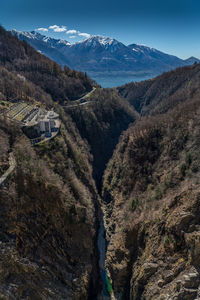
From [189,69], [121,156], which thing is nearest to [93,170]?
[121,156]

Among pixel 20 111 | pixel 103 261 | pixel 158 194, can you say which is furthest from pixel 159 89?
pixel 103 261

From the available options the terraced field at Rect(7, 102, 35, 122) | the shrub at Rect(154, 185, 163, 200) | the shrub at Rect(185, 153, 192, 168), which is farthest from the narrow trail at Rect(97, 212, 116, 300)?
the terraced field at Rect(7, 102, 35, 122)

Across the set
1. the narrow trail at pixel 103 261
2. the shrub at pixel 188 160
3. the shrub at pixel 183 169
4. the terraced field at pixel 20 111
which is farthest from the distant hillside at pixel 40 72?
the shrub at pixel 183 169

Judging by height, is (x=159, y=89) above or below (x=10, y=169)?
above

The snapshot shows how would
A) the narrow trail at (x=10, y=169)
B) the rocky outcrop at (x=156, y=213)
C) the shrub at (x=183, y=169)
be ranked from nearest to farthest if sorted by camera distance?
the rocky outcrop at (x=156, y=213), the narrow trail at (x=10, y=169), the shrub at (x=183, y=169)

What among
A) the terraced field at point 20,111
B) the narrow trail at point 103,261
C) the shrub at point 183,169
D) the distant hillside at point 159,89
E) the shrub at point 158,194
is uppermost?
the distant hillside at point 159,89

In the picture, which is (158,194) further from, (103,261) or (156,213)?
(103,261)

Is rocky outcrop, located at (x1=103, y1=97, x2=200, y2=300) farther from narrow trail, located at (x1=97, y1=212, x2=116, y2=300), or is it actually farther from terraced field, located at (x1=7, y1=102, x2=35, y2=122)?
terraced field, located at (x1=7, y1=102, x2=35, y2=122)

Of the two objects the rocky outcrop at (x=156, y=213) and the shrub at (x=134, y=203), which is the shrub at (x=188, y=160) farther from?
the shrub at (x=134, y=203)
